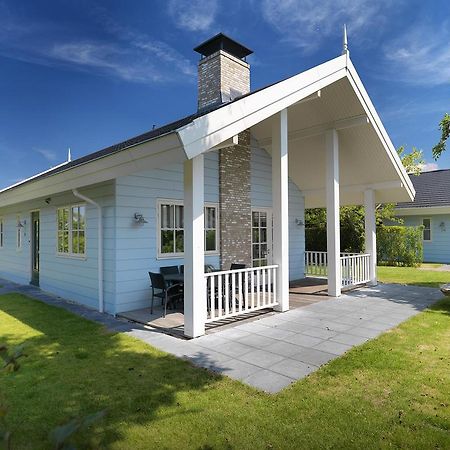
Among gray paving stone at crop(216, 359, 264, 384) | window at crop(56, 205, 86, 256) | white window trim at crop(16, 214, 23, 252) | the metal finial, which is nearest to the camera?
gray paving stone at crop(216, 359, 264, 384)

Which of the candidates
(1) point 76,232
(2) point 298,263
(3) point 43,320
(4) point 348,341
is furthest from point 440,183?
(3) point 43,320

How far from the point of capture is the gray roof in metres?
18.6

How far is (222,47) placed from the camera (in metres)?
9.40

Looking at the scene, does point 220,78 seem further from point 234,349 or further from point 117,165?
point 234,349

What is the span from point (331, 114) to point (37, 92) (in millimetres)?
12381

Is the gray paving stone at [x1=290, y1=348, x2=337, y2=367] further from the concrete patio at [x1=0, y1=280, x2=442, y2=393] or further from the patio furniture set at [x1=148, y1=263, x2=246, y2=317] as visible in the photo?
the patio furniture set at [x1=148, y1=263, x2=246, y2=317]

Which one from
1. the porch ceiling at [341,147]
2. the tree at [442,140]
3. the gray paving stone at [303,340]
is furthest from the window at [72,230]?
the tree at [442,140]

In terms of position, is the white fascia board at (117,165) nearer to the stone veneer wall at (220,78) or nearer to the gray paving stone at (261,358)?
the gray paving stone at (261,358)

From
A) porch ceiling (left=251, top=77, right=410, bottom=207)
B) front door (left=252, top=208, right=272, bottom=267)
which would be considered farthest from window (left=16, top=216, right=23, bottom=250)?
porch ceiling (left=251, top=77, right=410, bottom=207)

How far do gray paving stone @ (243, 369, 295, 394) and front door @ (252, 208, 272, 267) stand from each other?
5699 mm

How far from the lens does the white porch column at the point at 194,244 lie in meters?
5.05

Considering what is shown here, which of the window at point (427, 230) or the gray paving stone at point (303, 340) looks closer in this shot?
the gray paving stone at point (303, 340)

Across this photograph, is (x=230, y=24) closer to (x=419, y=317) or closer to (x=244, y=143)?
(x=244, y=143)

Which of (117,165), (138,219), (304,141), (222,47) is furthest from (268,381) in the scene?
(222,47)
